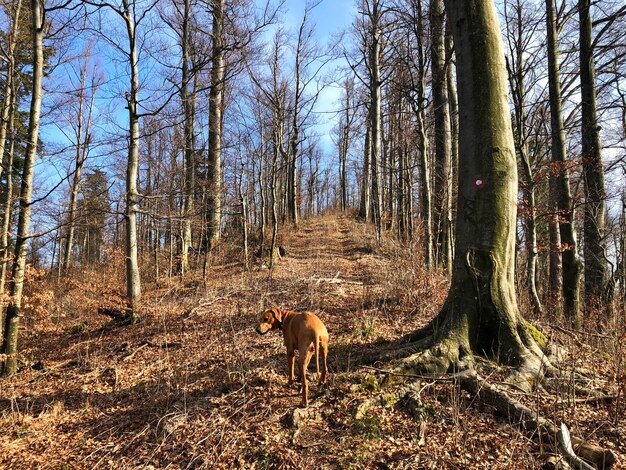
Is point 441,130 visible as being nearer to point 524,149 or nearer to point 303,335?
point 524,149

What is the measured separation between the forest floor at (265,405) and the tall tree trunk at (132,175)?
1.78ft

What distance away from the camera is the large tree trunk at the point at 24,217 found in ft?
20.9

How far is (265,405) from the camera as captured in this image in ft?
12.1

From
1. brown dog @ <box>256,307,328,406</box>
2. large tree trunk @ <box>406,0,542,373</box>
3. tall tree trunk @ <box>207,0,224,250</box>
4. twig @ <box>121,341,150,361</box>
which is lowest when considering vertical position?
twig @ <box>121,341,150,361</box>

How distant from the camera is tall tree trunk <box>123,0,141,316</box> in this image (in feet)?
25.4

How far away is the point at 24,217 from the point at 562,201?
12.3 m

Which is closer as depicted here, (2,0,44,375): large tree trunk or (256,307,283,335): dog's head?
(256,307,283,335): dog's head

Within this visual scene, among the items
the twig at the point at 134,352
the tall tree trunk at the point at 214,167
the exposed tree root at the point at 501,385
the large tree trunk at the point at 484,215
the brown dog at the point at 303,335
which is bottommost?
the twig at the point at 134,352

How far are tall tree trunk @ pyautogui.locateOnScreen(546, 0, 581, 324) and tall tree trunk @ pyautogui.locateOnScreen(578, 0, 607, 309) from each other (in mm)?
414

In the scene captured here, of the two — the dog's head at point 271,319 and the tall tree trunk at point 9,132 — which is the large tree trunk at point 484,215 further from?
the tall tree trunk at point 9,132

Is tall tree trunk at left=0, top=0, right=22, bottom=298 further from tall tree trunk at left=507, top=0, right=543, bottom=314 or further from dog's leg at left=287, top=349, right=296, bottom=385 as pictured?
tall tree trunk at left=507, top=0, right=543, bottom=314

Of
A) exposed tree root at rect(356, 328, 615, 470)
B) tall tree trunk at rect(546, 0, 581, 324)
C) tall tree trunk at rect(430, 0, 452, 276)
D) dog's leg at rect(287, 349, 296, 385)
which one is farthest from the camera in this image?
tall tree trunk at rect(430, 0, 452, 276)

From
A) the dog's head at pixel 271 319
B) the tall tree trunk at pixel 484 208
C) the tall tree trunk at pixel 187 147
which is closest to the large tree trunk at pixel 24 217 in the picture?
the tall tree trunk at pixel 187 147

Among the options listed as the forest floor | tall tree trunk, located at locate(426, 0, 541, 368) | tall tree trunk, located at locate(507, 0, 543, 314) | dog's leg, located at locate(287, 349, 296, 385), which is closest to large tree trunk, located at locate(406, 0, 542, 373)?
tall tree trunk, located at locate(426, 0, 541, 368)
